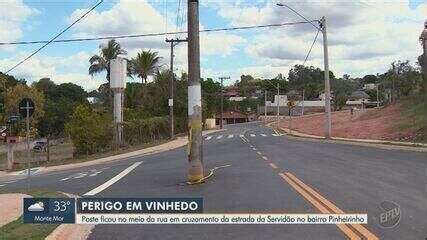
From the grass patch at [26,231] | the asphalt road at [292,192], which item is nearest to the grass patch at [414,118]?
the asphalt road at [292,192]

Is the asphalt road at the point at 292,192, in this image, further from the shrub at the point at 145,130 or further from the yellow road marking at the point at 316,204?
the shrub at the point at 145,130

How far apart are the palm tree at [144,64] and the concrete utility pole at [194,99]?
203ft

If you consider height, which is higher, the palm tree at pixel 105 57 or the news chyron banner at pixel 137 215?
→ the palm tree at pixel 105 57

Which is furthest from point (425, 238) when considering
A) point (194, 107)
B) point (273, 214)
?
point (194, 107)

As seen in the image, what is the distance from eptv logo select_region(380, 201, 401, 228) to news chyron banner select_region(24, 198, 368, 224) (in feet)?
0.99

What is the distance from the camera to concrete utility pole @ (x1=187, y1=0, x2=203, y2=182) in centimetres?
1595

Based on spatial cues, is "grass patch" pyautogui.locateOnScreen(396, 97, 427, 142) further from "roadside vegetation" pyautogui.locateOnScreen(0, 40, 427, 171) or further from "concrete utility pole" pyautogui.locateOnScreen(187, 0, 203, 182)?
"concrete utility pole" pyautogui.locateOnScreen(187, 0, 203, 182)

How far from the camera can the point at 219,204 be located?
11.7 metres

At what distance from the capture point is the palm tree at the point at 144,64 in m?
77.6

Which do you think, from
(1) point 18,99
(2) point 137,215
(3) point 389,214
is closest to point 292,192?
(3) point 389,214

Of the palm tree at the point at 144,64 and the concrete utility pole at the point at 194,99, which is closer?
the concrete utility pole at the point at 194,99

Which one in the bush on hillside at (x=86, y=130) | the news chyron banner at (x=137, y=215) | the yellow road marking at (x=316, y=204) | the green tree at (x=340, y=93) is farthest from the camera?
the green tree at (x=340, y=93)

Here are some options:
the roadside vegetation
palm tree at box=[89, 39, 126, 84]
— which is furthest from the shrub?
palm tree at box=[89, 39, 126, 84]

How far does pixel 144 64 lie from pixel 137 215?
69111mm
